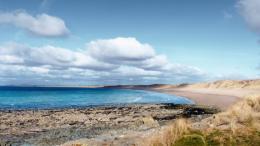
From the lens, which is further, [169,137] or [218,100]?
[218,100]

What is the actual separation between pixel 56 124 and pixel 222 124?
1836cm

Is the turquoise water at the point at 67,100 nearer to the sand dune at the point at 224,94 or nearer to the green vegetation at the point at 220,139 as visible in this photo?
the sand dune at the point at 224,94

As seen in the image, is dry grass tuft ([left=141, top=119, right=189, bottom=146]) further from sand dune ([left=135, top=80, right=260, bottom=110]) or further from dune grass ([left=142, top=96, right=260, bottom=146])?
→ sand dune ([left=135, top=80, right=260, bottom=110])

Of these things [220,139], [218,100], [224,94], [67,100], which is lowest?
[218,100]

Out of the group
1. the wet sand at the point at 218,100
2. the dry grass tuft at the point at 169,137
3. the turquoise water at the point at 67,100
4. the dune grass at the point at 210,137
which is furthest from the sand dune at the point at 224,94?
the dry grass tuft at the point at 169,137

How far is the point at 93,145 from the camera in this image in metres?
14.3

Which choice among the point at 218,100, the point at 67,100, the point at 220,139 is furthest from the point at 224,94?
the point at 220,139

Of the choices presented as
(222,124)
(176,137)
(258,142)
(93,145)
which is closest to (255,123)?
(222,124)

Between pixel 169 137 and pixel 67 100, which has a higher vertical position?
pixel 67 100

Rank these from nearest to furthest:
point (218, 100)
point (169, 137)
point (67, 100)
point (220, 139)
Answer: point (220, 139), point (169, 137), point (218, 100), point (67, 100)

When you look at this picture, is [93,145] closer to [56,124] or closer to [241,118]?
[241,118]

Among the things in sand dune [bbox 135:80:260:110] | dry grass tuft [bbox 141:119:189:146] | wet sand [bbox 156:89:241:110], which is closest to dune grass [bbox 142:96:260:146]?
dry grass tuft [bbox 141:119:189:146]

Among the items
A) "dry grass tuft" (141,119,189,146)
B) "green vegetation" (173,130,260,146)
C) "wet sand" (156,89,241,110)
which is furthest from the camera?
"wet sand" (156,89,241,110)

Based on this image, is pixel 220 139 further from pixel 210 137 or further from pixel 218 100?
pixel 218 100
